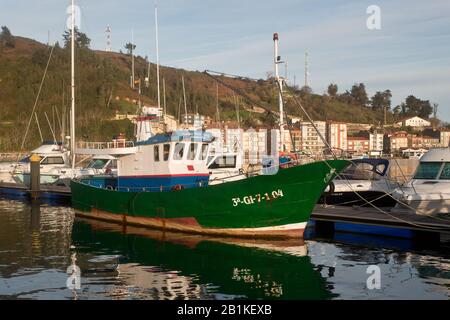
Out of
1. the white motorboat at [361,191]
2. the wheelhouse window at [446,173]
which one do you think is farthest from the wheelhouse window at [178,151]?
the wheelhouse window at [446,173]

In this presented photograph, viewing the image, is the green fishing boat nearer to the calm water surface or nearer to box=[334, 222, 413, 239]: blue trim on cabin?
the calm water surface

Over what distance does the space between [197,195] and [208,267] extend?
16.8 feet

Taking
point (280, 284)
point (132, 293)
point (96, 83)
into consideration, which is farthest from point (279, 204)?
point (96, 83)

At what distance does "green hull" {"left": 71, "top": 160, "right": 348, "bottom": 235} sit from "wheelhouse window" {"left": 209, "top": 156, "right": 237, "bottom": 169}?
9359 millimetres

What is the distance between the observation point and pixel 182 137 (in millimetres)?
24219

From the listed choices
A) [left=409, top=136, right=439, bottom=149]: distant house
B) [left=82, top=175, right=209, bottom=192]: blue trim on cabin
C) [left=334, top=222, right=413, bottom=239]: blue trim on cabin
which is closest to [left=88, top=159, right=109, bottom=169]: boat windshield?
[left=82, top=175, right=209, bottom=192]: blue trim on cabin

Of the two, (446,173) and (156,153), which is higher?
(156,153)

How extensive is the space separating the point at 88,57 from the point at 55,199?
115896 millimetres

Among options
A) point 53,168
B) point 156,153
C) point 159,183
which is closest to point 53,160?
point 53,168

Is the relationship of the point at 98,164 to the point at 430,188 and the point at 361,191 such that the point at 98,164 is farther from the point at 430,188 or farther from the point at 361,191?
the point at 430,188

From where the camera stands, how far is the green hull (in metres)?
20.0

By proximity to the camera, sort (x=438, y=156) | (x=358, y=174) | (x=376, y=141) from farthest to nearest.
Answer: (x=376, y=141)
(x=358, y=174)
(x=438, y=156)

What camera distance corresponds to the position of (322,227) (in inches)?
910

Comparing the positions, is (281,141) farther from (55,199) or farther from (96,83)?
(96,83)
